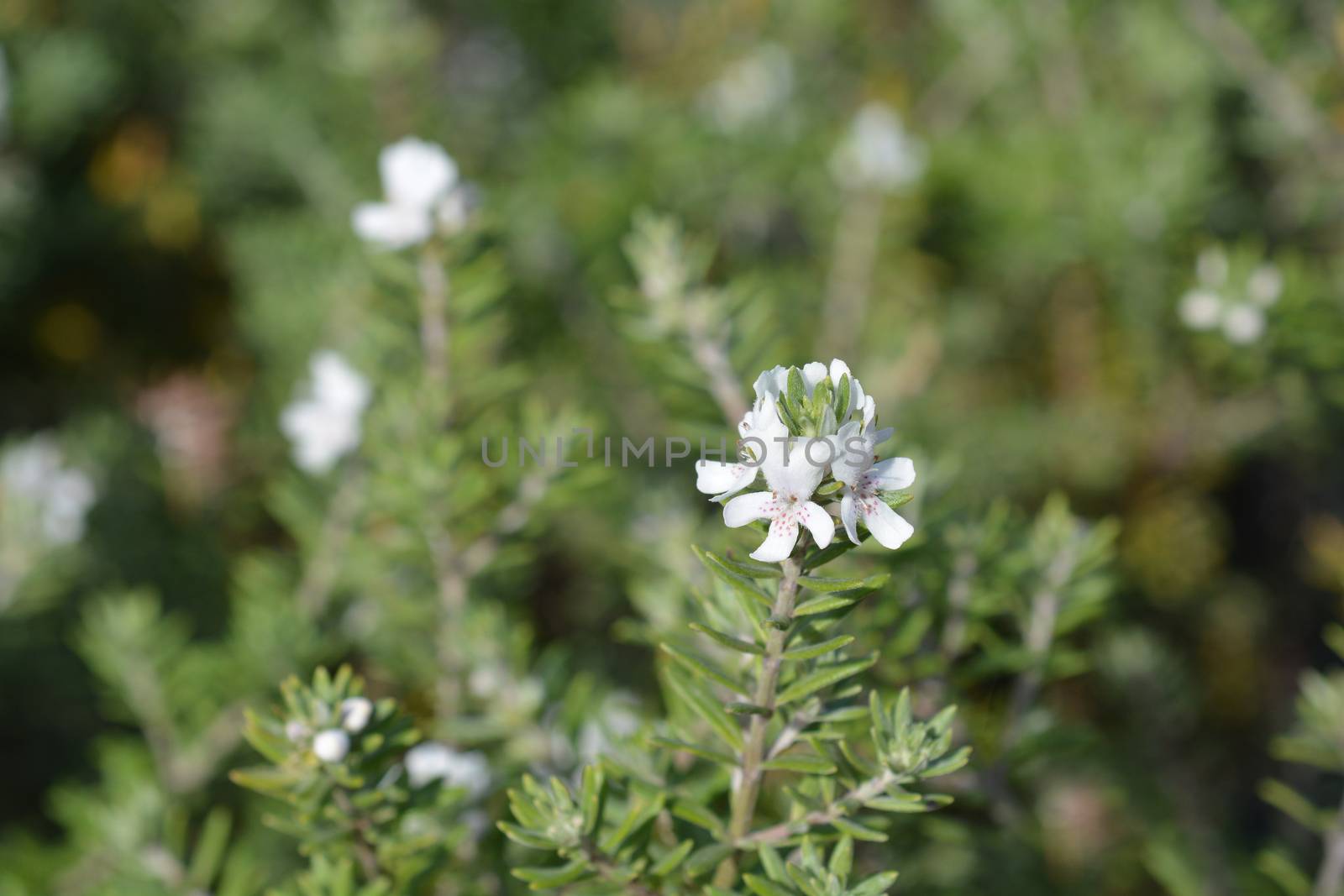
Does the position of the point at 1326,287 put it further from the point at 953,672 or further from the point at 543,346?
the point at 543,346

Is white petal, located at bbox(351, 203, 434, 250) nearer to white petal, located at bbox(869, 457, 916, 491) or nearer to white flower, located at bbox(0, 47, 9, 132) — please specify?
white petal, located at bbox(869, 457, 916, 491)

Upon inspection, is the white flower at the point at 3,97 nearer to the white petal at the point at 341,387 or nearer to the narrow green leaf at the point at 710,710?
the white petal at the point at 341,387

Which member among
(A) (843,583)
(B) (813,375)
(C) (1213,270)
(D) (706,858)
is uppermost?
(B) (813,375)

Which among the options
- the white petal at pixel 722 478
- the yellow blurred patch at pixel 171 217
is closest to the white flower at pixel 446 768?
the white petal at pixel 722 478

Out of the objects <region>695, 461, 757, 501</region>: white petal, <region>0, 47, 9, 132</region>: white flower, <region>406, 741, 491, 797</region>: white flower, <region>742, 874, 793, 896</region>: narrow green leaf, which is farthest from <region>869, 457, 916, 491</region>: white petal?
<region>0, 47, 9, 132</region>: white flower

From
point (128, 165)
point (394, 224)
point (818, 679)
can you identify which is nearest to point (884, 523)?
point (818, 679)

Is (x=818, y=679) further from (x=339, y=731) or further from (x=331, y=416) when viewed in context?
(x=331, y=416)

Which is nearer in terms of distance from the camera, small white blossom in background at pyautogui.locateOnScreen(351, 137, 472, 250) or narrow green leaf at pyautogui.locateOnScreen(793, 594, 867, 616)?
narrow green leaf at pyautogui.locateOnScreen(793, 594, 867, 616)
